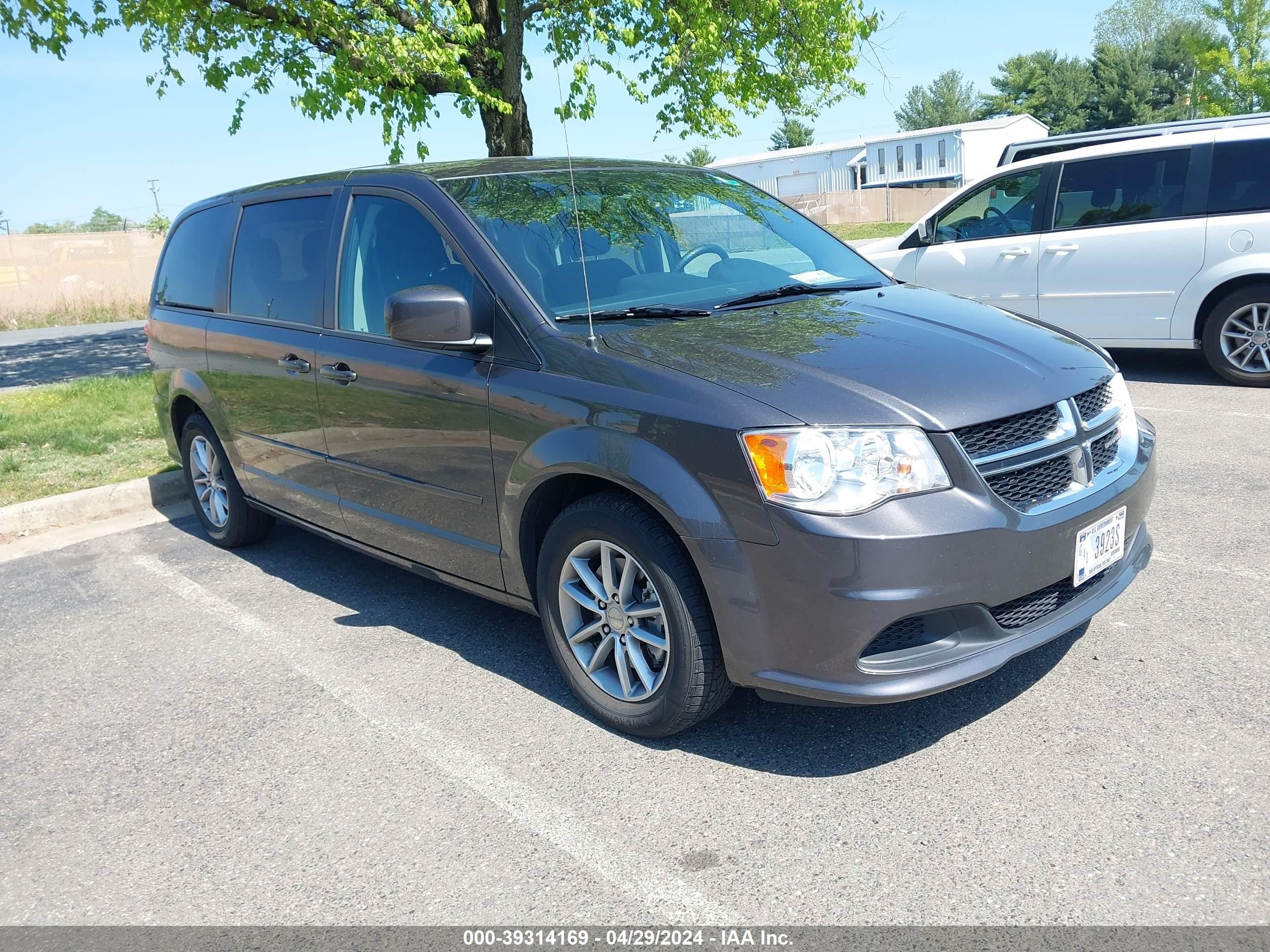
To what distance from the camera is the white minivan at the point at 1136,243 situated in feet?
25.8

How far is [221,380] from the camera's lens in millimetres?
5473

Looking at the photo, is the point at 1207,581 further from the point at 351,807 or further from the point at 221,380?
the point at 221,380

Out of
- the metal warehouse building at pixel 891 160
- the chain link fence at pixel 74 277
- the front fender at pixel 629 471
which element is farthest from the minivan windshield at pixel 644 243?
the metal warehouse building at pixel 891 160

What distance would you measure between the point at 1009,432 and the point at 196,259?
14.8ft

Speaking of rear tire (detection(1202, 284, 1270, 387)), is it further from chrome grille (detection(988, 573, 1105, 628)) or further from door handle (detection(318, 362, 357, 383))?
door handle (detection(318, 362, 357, 383))

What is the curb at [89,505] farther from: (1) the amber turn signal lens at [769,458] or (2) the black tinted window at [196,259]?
(1) the amber turn signal lens at [769,458]

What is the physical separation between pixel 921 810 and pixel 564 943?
1.05 m

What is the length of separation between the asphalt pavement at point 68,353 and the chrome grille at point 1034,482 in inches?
356

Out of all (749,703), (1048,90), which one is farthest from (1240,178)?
(1048,90)

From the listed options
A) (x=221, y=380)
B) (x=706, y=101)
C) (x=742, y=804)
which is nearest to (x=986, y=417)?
(x=742, y=804)

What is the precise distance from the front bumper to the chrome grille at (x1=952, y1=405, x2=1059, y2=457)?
0.09 metres

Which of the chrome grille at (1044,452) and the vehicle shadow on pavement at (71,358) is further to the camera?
the vehicle shadow on pavement at (71,358)

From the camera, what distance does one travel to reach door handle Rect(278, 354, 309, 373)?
4703 millimetres

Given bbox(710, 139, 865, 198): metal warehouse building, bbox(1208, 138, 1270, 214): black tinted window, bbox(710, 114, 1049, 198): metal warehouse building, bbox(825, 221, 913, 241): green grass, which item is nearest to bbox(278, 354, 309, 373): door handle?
bbox(1208, 138, 1270, 214): black tinted window
